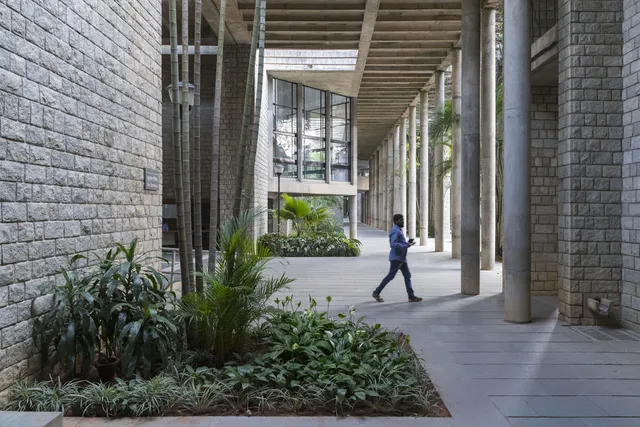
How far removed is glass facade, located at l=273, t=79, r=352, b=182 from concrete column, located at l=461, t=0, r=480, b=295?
8766 millimetres

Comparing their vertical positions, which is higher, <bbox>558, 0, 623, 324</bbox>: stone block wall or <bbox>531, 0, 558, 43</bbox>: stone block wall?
<bbox>531, 0, 558, 43</bbox>: stone block wall

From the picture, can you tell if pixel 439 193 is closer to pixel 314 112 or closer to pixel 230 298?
pixel 314 112

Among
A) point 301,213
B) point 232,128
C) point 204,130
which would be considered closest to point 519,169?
point 232,128

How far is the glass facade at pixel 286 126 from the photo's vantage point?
59.9ft

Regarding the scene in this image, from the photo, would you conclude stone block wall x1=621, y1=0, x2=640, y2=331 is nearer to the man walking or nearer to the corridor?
the corridor

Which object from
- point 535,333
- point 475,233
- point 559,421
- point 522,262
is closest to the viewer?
point 559,421

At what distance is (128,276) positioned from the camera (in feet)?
15.6

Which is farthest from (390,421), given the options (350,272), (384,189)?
(384,189)

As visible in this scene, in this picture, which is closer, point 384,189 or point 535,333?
point 535,333

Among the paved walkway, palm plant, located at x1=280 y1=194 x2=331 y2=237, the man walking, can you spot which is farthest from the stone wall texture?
the man walking

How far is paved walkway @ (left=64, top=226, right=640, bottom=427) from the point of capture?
3.74m

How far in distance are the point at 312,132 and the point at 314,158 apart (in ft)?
3.35

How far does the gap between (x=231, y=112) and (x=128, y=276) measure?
985 cm

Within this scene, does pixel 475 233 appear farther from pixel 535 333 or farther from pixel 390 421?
pixel 390 421
